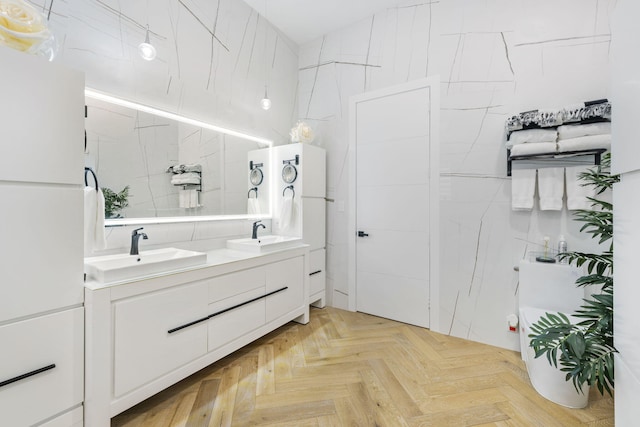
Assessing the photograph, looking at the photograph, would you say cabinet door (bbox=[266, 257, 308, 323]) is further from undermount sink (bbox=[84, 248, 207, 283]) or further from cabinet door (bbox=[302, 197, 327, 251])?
undermount sink (bbox=[84, 248, 207, 283])

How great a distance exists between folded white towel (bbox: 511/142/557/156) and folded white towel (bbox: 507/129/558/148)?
4 cm

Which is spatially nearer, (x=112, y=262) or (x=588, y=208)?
(x=112, y=262)

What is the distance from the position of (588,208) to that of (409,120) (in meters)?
1.53

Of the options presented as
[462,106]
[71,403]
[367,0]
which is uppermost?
[367,0]

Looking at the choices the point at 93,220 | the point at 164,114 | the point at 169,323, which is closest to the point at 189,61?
the point at 164,114

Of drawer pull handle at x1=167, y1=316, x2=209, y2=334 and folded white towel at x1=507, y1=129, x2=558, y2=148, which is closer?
drawer pull handle at x1=167, y1=316, x2=209, y2=334

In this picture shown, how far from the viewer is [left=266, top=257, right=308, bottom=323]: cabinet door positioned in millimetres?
2354

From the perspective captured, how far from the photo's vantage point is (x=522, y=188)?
2.14m

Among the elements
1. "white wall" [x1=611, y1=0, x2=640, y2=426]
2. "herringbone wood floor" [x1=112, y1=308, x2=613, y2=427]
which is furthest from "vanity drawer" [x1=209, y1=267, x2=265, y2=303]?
"white wall" [x1=611, y1=0, x2=640, y2=426]

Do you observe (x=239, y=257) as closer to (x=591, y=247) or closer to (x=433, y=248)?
(x=433, y=248)

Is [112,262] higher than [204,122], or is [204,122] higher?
[204,122]

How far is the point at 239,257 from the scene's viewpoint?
84.9 inches

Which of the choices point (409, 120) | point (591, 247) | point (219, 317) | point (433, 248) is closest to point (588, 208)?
point (591, 247)

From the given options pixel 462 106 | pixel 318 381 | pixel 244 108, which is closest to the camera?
pixel 318 381
